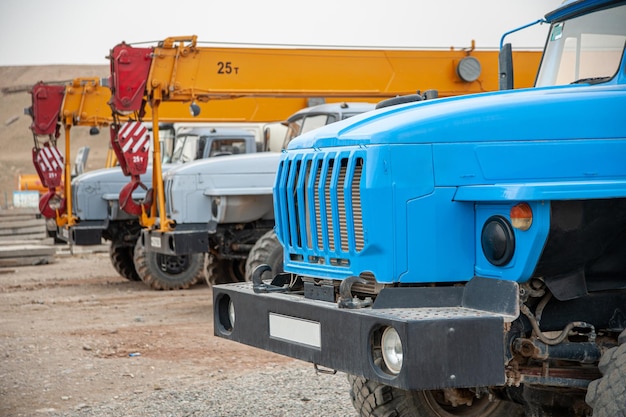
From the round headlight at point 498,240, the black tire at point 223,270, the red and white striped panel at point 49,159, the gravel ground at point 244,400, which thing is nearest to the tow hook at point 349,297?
the round headlight at point 498,240

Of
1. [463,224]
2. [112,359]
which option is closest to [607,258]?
[463,224]

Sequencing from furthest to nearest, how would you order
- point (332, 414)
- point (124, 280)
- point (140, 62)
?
point (124, 280)
point (140, 62)
point (332, 414)

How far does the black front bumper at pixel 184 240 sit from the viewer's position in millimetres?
12875

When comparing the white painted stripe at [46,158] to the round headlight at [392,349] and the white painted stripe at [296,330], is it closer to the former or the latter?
the white painted stripe at [296,330]

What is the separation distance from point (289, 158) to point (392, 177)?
923 mm

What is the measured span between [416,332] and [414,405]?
1.36 meters

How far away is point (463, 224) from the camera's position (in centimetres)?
479

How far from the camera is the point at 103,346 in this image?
10.2 m

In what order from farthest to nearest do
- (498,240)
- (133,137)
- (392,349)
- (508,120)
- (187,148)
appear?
(187,148), (133,137), (508,120), (498,240), (392,349)

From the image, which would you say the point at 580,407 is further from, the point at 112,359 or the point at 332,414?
the point at 112,359

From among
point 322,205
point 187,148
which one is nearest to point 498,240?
point 322,205

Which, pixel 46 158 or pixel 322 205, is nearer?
pixel 322 205

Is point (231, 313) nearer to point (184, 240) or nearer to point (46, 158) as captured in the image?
point (184, 240)

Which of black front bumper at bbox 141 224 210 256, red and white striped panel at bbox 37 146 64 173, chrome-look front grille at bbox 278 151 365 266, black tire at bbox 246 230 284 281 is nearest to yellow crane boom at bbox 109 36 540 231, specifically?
black front bumper at bbox 141 224 210 256
